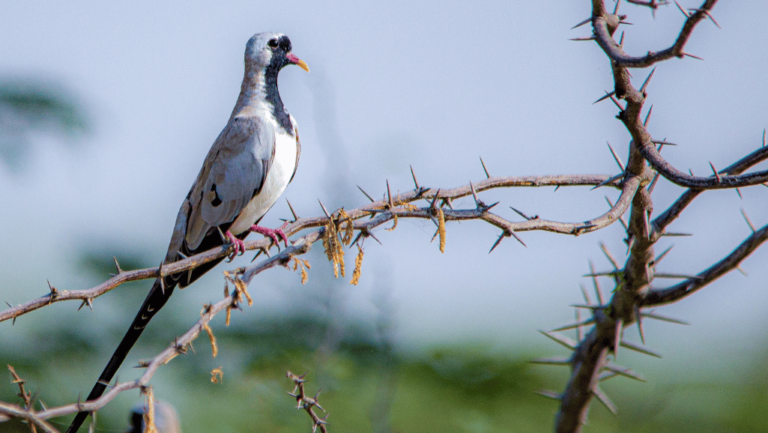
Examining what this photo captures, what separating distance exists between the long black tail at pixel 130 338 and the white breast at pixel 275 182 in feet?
2.27

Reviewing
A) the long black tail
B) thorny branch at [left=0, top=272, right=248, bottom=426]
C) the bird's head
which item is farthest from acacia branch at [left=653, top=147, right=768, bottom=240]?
→ the bird's head

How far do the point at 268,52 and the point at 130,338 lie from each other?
217cm

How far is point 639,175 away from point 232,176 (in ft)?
8.28

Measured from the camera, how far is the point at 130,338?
10.3ft

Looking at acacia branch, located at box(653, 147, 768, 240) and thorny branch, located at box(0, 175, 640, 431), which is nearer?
thorny branch, located at box(0, 175, 640, 431)

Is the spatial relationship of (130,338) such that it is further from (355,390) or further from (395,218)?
(355,390)

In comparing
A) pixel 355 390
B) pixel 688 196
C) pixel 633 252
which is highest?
pixel 688 196

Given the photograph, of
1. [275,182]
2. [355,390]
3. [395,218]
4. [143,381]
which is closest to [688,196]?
[395,218]

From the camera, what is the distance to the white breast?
158 inches

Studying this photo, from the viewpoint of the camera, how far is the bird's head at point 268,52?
428cm

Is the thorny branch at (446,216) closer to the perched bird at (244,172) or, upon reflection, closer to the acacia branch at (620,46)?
the acacia branch at (620,46)

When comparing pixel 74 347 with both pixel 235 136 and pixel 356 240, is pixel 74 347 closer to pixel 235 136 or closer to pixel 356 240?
pixel 235 136

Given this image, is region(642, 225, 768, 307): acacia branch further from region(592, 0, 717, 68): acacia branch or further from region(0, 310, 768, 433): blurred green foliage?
region(0, 310, 768, 433): blurred green foliage

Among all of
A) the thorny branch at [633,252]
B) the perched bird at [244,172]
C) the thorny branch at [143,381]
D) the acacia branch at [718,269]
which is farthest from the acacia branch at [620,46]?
the perched bird at [244,172]
